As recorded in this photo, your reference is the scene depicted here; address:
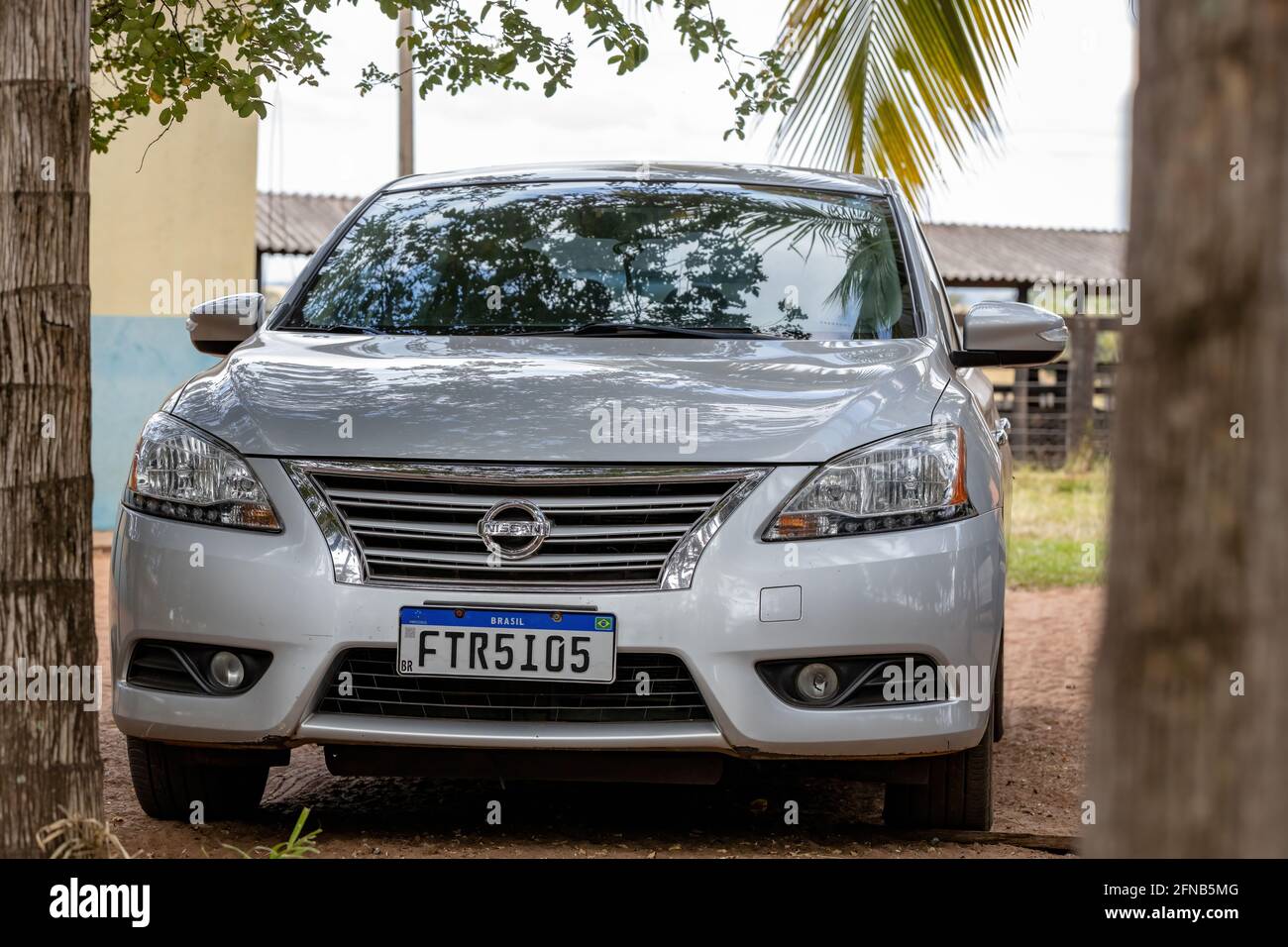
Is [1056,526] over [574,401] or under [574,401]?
under

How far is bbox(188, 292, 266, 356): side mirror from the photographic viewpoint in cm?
425

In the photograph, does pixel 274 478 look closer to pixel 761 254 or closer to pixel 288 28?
pixel 761 254

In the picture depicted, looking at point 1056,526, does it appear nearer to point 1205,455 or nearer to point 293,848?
point 293,848

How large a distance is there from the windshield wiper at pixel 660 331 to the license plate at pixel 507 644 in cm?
101

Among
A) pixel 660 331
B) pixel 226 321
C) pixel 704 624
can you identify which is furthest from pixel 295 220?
pixel 704 624

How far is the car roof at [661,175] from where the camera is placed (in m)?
4.65

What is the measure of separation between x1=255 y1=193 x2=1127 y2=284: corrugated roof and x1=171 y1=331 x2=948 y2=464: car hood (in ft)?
51.1

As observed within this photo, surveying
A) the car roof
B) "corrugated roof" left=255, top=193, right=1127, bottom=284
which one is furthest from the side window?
"corrugated roof" left=255, top=193, right=1127, bottom=284

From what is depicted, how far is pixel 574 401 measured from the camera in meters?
3.29

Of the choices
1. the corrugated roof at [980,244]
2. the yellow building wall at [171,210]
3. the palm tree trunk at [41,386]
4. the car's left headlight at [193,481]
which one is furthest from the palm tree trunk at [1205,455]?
the corrugated roof at [980,244]

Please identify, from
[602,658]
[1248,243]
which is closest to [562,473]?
[602,658]

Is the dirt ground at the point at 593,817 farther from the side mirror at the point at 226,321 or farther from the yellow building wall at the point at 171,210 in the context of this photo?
the yellow building wall at the point at 171,210

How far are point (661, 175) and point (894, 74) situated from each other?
232 cm

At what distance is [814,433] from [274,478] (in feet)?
3.94
